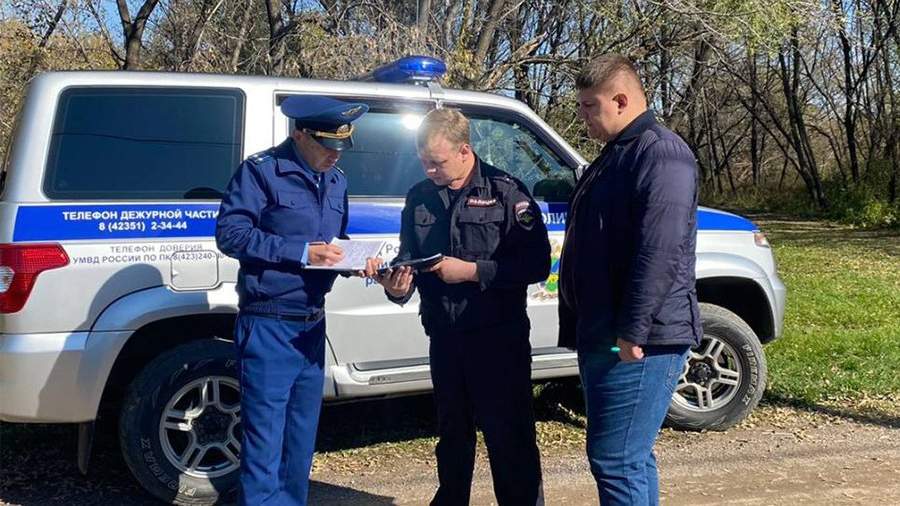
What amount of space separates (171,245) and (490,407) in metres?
1.66

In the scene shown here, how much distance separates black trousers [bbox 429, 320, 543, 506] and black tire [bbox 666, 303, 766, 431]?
6.20 ft

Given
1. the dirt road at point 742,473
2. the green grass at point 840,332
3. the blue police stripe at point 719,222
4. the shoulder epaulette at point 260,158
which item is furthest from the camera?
the green grass at point 840,332

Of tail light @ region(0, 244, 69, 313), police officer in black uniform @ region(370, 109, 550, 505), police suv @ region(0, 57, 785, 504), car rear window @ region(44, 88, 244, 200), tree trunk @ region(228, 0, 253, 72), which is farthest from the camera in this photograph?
tree trunk @ region(228, 0, 253, 72)

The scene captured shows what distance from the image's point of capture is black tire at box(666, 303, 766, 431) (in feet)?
16.5

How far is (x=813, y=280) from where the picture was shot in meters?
11.1

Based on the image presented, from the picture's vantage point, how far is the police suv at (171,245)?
3729 millimetres

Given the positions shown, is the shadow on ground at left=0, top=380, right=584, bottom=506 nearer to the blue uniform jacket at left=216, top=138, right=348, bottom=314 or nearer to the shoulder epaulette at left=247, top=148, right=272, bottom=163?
the blue uniform jacket at left=216, top=138, right=348, bottom=314

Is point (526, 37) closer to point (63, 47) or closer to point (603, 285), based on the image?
point (63, 47)

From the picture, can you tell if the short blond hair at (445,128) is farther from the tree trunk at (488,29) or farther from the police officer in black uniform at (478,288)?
the tree trunk at (488,29)

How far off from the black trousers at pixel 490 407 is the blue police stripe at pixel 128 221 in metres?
1.06

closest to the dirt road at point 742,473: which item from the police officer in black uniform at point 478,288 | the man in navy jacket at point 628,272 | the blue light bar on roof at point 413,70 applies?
the police officer in black uniform at point 478,288

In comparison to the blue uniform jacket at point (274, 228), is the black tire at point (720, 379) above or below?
below

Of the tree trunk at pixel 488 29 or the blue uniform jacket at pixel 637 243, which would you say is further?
the tree trunk at pixel 488 29

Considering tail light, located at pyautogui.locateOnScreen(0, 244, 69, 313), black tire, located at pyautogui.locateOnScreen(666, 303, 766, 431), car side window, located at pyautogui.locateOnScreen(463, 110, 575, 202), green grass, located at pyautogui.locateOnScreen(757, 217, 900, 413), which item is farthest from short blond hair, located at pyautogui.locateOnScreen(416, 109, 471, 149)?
green grass, located at pyautogui.locateOnScreen(757, 217, 900, 413)
